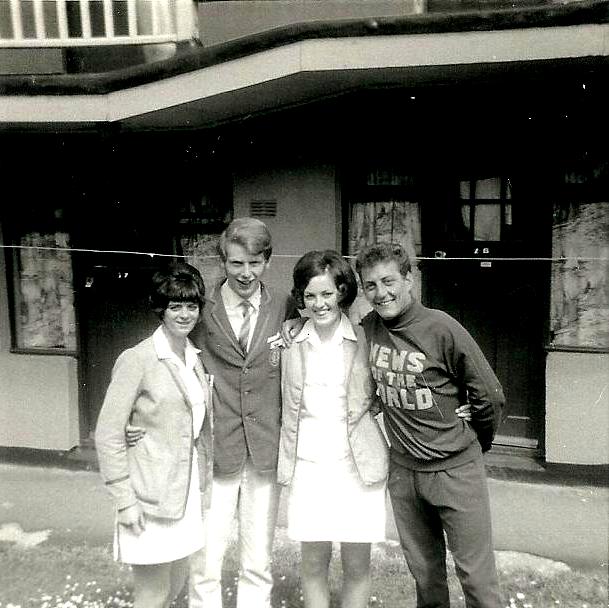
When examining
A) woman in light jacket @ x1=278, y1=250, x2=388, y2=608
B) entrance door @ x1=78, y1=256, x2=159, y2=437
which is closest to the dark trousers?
woman in light jacket @ x1=278, y1=250, x2=388, y2=608

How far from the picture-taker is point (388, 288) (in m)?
2.60

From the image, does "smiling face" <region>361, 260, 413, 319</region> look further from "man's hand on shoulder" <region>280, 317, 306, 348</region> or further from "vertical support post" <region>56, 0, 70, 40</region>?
"vertical support post" <region>56, 0, 70, 40</region>

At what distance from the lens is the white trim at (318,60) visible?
357cm

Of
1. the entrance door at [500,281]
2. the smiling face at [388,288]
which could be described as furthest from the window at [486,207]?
the smiling face at [388,288]

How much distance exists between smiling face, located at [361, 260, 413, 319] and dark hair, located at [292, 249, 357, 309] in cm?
9

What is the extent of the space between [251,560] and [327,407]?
813 mm

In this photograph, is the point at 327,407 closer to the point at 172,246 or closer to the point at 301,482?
the point at 301,482

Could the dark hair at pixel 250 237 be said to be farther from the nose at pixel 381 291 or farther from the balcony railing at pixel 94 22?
the balcony railing at pixel 94 22

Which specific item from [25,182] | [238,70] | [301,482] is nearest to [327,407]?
[301,482]

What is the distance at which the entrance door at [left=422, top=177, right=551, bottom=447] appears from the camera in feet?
16.6

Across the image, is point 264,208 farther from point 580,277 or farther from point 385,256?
point 385,256

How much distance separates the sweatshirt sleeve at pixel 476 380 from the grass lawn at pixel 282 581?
1347 millimetres

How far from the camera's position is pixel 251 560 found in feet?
9.60

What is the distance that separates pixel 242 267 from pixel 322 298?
0.37m
